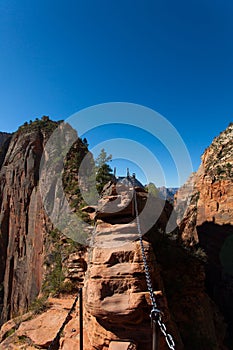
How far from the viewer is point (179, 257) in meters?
11.2

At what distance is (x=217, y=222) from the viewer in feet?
102

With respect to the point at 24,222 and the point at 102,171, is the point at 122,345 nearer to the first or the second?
the point at 102,171

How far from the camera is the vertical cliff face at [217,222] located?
26641 mm

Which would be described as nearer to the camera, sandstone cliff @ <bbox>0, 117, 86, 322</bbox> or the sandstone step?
the sandstone step

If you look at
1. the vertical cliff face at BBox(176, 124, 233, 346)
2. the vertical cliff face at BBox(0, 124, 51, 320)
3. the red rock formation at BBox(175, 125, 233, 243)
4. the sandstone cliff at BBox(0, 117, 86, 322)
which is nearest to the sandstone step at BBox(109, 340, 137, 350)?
the sandstone cliff at BBox(0, 117, 86, 322)

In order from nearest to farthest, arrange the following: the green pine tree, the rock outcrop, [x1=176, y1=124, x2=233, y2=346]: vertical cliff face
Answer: the rock outcrop, the green pine tree, [x1=176, y1=124, x2=233, y2=346]: vertical cliff face

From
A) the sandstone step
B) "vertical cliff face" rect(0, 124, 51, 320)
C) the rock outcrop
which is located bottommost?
the sandstone step

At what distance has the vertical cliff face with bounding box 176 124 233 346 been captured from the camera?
87.4 feet

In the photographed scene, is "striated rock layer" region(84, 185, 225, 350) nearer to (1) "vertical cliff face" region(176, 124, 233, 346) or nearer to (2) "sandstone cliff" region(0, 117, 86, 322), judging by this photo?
(2) "sandstone cliff" region(0, 117, 86, 322)

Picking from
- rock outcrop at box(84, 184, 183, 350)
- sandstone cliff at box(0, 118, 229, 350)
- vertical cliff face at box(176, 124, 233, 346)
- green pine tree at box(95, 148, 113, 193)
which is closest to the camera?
rock outcrop at box(84, 184, 183, 350)

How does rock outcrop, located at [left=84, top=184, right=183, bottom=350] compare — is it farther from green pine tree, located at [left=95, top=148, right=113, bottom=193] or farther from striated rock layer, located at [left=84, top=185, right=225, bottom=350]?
green pine tree, located at [left=95, top=148, right=113, bottom=193]

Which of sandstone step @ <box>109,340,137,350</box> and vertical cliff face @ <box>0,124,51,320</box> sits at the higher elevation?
vertical cliff face @ <box>0,124,51,320</box>

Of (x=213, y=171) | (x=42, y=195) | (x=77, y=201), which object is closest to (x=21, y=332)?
(x=77, y=201)

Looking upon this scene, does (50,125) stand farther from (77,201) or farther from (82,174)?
(77,201)
